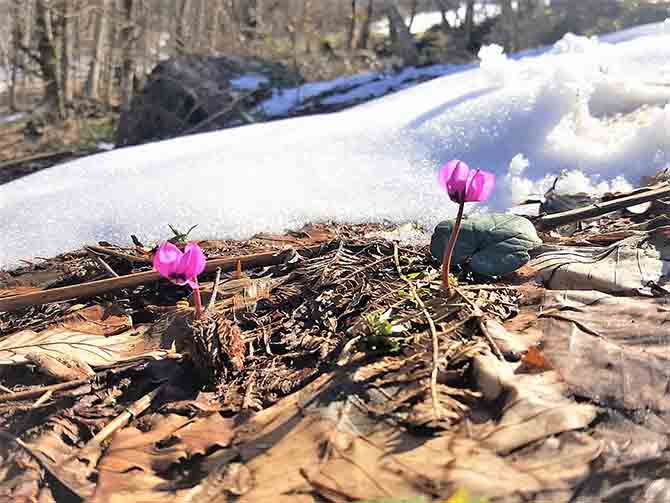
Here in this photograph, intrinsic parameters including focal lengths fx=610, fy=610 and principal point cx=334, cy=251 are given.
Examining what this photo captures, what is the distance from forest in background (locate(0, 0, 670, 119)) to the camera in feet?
30.8

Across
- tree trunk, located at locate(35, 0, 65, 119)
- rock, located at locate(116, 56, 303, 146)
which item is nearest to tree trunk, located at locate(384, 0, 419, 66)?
rock, located at locate(116, 56, 303, 146)

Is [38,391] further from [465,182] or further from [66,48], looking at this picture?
[66,48]

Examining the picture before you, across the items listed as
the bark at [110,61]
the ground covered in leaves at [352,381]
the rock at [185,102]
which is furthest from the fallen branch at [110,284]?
the bark at [110,61]

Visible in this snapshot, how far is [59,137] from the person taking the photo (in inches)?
374

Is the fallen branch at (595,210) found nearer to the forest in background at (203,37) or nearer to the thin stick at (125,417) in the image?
the thin stick at (125,417)

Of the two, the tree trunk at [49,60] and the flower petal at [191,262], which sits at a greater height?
the tree trunk at [49,60]

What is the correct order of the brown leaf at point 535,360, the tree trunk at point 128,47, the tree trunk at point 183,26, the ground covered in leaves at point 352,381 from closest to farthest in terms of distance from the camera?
the ground covered in leaves at point 352,381, the brown leaf at point 535,360, the tree trunk at point 128,47, the tree trunk at point 183,26

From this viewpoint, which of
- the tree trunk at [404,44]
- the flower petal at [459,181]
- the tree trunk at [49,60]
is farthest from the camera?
the tree trunk at [49,60]

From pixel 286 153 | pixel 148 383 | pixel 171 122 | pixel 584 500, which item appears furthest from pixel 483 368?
pixel 171 122

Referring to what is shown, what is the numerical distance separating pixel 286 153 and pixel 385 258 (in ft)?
3.80

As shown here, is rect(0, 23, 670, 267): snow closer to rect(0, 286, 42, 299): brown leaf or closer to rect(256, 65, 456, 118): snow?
rect(0, 286, 42, 299): brown leaf

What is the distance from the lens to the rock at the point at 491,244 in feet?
4.91

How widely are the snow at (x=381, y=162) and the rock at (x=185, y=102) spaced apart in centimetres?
375

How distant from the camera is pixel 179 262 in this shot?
1340 millimetres
